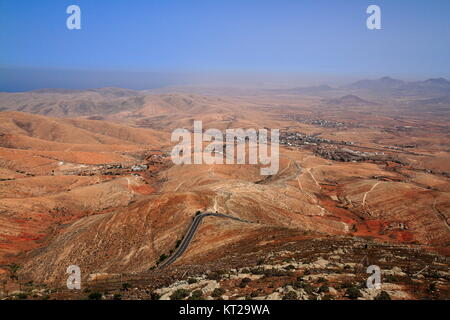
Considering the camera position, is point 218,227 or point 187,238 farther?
point 218,227

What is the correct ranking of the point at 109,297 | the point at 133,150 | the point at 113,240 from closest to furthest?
the point at 109,297
the point at 113,240
the point at 133,150

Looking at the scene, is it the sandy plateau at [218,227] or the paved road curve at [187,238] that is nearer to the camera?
the sandy plateau at [218,227]

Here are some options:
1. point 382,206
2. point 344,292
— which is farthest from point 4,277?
point 382,206

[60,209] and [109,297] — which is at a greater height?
[109,297]

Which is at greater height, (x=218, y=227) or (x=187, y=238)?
(x=218, y=227)

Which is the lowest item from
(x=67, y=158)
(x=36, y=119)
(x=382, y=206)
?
(x=382, y=206)

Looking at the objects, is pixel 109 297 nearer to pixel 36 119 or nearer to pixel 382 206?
pixel 382 206

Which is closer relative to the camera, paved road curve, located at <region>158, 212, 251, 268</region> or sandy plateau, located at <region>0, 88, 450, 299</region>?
sandy plateau, located at <region>0, 88, 450, 299</region>

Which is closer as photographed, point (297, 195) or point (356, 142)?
point (297, 195)
